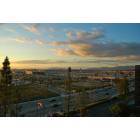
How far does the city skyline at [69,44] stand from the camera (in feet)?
26.1

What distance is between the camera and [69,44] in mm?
8117

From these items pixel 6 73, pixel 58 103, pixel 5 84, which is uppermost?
pixel 6 73

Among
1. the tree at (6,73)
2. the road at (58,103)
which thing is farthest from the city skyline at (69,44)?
the road at (58,103)

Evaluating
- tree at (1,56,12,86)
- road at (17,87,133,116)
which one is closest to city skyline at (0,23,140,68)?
tree at (1,56,12,86)

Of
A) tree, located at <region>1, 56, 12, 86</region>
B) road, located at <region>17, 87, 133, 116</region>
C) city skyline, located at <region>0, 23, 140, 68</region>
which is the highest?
city skyline, located at <region>0, 23, 140, 68</region>

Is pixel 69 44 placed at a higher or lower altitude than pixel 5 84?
higher

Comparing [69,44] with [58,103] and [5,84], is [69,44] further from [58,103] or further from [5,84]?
[5,84]

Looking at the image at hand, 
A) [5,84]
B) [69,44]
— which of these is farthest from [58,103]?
[69,44]

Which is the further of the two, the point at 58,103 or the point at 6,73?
the point at 58,103

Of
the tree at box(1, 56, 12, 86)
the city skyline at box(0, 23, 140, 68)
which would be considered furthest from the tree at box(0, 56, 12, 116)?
the city skyline at box(0, 23, 140, 68)

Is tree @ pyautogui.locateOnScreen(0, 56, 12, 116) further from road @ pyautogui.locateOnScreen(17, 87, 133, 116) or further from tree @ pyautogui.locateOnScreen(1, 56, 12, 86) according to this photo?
road @ pyautogui.locateOnScreen(17, 87, 133, 116)

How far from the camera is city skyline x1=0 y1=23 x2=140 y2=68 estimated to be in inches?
313

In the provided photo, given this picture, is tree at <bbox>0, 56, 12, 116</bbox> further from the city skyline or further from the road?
the road

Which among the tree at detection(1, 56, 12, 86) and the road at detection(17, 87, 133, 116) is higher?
the tree at detection(1, 56, 12, 86)
